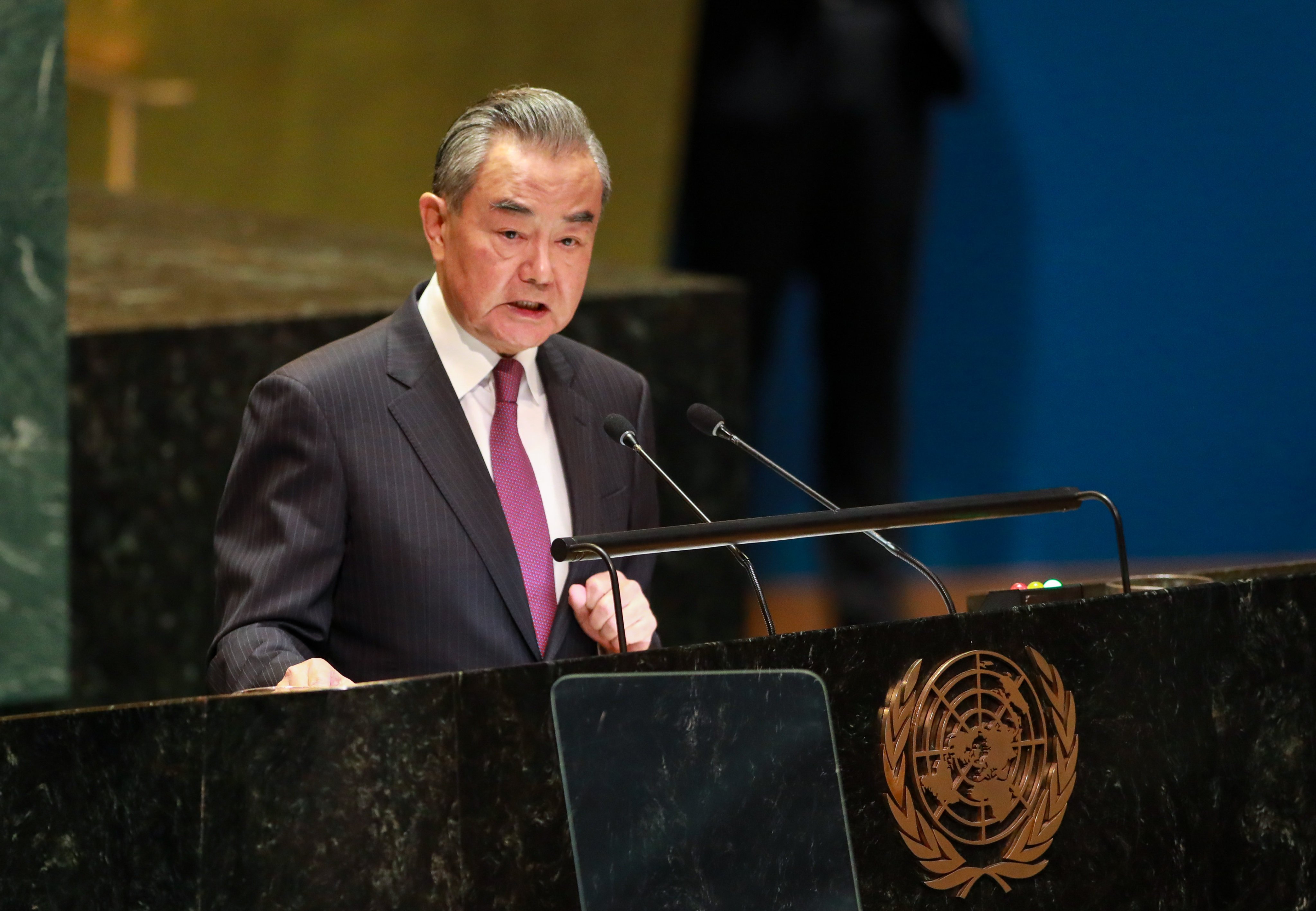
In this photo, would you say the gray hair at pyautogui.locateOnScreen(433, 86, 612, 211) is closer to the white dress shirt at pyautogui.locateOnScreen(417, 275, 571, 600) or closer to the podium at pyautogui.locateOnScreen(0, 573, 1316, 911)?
the white dress shirt at pyautogui.locateOnScreen(417, 275, 571, 600)

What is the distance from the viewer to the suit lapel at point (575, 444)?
2635mm

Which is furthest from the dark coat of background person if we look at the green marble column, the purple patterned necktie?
the purple patterned necktie

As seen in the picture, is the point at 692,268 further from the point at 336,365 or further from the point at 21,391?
the point at 336,365

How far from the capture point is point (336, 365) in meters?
2.55

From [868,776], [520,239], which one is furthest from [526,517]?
[868,776]

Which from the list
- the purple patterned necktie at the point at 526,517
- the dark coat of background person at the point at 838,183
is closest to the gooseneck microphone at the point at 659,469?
the purple patterned necktie at the point at 526,517

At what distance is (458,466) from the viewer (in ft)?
8.30

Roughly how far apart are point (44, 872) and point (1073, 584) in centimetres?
128

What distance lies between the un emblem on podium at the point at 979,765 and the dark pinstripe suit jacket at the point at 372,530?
54 cm

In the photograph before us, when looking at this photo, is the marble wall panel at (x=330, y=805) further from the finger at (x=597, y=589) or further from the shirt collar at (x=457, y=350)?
the shirt collar at (x=457, y=350)

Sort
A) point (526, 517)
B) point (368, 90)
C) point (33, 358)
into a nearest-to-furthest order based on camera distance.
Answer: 1. point (526, 517)
2. point (33, 358)
3. point (368, 90)

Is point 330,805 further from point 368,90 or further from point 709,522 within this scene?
point 368,90

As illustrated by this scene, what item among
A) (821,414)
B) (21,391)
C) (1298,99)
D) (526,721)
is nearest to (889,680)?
(526,721)

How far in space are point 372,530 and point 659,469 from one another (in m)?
0.37
